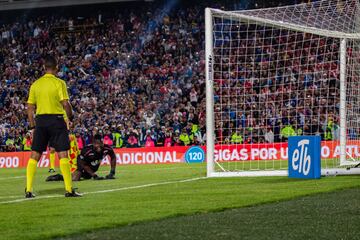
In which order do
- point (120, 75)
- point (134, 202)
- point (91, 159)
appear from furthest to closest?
point (120, 75) < point (91, 159) < point (134, 202)

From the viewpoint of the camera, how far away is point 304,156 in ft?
48.5

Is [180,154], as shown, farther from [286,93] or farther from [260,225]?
[260,225]

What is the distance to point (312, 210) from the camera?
8.96m

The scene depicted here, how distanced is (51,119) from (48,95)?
0.36 m

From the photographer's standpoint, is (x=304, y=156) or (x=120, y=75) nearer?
(x=304, y=156)

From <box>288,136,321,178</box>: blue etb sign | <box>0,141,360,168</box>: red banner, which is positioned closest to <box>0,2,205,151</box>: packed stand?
<box>0,141,360,168</box>: red banner

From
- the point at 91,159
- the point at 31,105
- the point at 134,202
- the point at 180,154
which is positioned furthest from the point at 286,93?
the point at 134,202

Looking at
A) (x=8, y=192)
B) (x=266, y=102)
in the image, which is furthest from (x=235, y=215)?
(x=266, y=102)

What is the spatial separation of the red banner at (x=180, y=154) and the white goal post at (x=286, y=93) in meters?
0.05

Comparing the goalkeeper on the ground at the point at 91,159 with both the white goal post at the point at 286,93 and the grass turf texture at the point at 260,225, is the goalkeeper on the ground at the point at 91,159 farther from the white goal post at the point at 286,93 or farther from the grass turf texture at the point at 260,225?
the grass turf texture at the point at 260,225

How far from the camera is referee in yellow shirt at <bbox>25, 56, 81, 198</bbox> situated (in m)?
11.7

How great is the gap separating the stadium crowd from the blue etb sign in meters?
8.31

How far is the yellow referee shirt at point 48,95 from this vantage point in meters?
11.7

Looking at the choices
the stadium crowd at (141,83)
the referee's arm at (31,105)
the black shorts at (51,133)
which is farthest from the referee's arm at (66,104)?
the stadium crowd at (141,83)
